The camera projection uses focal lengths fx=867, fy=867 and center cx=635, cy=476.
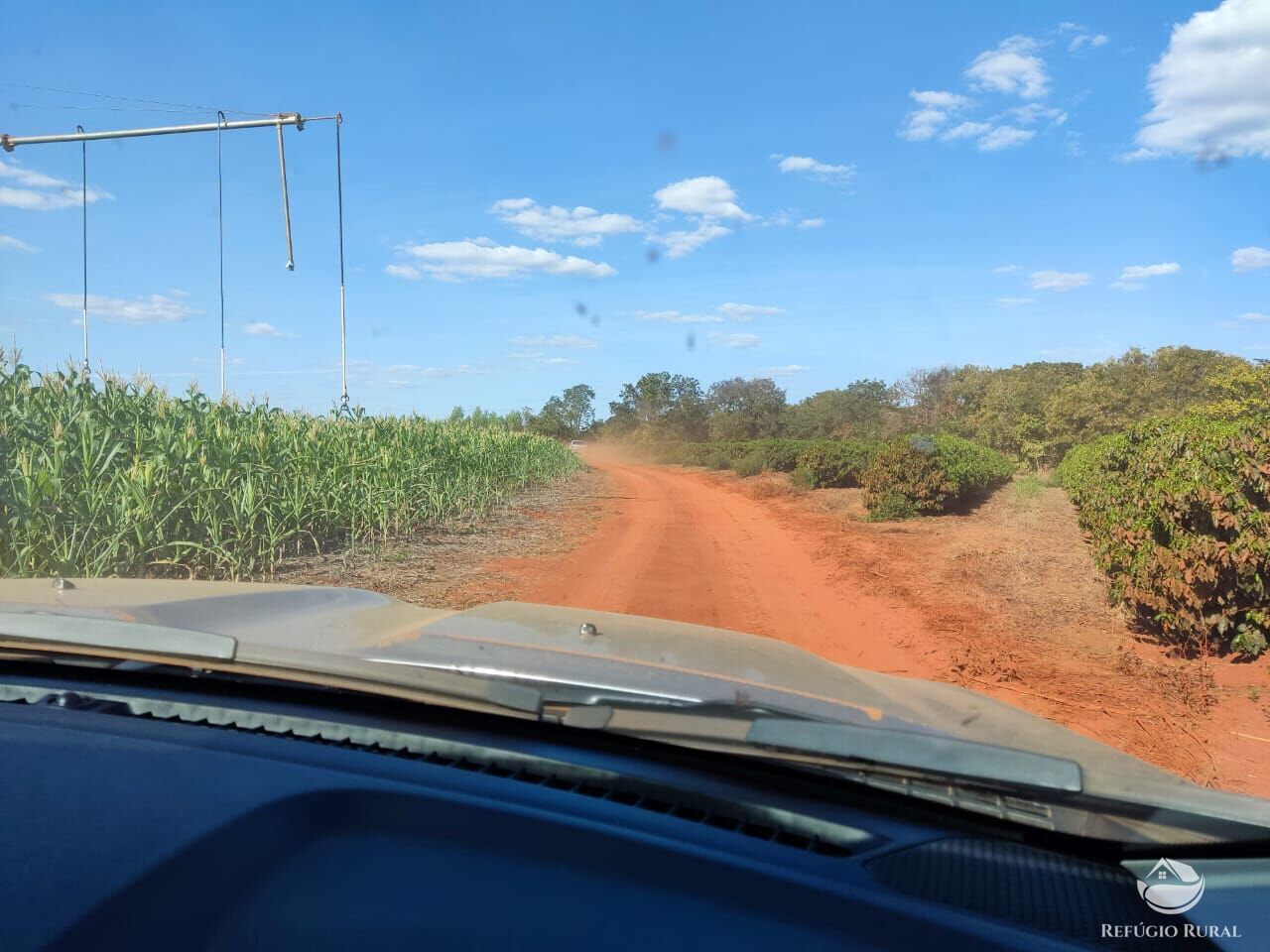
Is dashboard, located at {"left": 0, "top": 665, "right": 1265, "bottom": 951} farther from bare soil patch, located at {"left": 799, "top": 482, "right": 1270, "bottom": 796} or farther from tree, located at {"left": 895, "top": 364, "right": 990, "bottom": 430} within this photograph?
tree, located at {"left": 895, "top": 364, "right": 990, "bottom": 430}

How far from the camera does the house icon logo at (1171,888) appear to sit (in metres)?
1.62

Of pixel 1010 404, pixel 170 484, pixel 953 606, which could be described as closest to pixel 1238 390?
pixel 1010 404

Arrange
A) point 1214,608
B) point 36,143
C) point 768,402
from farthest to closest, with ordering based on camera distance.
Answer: point 768,402
point 36,143
point 1214,608

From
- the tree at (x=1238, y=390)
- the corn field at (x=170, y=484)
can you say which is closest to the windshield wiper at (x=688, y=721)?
the corn field at (x=170, y=484)

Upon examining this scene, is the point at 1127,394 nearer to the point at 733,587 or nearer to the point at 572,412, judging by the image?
the point at 733,587

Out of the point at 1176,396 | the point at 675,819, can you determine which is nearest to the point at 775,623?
the point at 675,819

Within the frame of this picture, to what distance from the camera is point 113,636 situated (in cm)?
253

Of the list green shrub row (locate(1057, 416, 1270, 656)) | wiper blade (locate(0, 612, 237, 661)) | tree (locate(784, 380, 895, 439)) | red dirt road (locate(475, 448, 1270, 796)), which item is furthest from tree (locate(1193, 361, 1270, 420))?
wiper blade (locate(0, 612, 237, 661))

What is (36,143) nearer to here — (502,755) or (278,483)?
(278,483)

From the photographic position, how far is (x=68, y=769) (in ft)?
6.01

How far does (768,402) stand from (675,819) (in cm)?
4815

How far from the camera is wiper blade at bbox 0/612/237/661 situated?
2434 mm

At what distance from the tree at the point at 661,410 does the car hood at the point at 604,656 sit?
52563 millimetres

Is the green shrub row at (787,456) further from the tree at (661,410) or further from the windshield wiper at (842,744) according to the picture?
the windshield wiper at (842,744)
